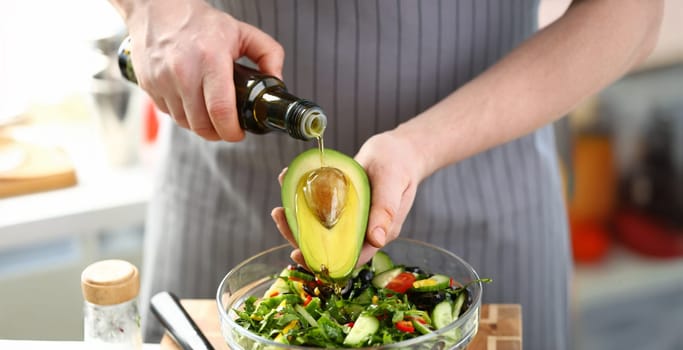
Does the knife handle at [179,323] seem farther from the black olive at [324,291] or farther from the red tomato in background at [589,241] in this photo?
the red tomato in background at [589,241]

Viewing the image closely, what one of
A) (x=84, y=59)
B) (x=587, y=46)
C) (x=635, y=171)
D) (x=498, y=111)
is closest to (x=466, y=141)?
(x=498, y=111)

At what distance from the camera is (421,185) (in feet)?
4.70

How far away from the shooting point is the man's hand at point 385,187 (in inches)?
40.1

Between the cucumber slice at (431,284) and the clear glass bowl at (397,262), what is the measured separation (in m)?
0.03

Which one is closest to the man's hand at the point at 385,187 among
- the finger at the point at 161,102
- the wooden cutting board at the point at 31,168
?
the finger at the point at 161,102

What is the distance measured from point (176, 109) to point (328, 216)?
27 cm

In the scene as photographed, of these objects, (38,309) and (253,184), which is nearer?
(253,184)

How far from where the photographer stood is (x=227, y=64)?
1103 mm

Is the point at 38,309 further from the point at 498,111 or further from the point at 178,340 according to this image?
the point at 498,111

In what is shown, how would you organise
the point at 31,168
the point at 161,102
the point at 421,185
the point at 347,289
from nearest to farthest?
the point at 347,289, the point at 161,102, the point at 421,185, the point at 31,168

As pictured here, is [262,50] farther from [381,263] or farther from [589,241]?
[589,241]

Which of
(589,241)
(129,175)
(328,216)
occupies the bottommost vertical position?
(589,241)

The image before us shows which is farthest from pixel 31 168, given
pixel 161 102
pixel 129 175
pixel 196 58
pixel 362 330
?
pixel 362 330

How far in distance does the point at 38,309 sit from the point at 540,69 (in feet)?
4.82
